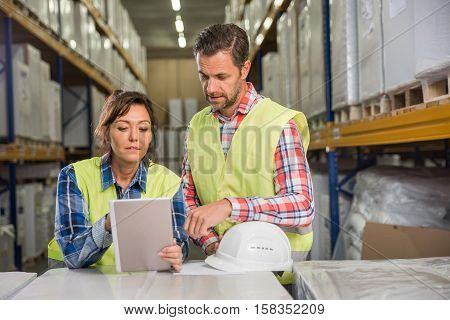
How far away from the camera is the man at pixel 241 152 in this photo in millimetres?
1550

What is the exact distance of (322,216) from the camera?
3.71 meters

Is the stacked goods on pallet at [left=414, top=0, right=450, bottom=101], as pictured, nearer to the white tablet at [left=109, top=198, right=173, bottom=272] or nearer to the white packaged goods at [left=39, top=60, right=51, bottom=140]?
the white tablet at [left=109, top=198, right=173, bottom=272]

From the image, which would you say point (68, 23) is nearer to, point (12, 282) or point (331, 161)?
point (331, 161)

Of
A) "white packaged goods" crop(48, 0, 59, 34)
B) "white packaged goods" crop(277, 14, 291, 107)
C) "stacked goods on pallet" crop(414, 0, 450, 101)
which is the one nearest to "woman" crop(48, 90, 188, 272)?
"stacked goods on pallet" crop(414, 0, 450, 101)

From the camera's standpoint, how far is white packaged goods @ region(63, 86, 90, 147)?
5914 millimetres

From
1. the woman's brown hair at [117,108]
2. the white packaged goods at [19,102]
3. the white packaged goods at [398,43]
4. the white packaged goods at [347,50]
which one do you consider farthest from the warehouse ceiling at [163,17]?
the woman's brown hair at [117,108]

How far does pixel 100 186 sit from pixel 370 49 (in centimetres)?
136

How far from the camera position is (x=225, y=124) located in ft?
5.82

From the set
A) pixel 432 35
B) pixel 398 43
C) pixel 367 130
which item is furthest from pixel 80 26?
pixel 432 35

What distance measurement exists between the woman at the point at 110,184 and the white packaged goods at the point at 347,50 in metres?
1.33

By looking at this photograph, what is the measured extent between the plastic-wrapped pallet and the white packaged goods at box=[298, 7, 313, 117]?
1.30 ft

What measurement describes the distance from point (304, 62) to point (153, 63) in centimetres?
712
